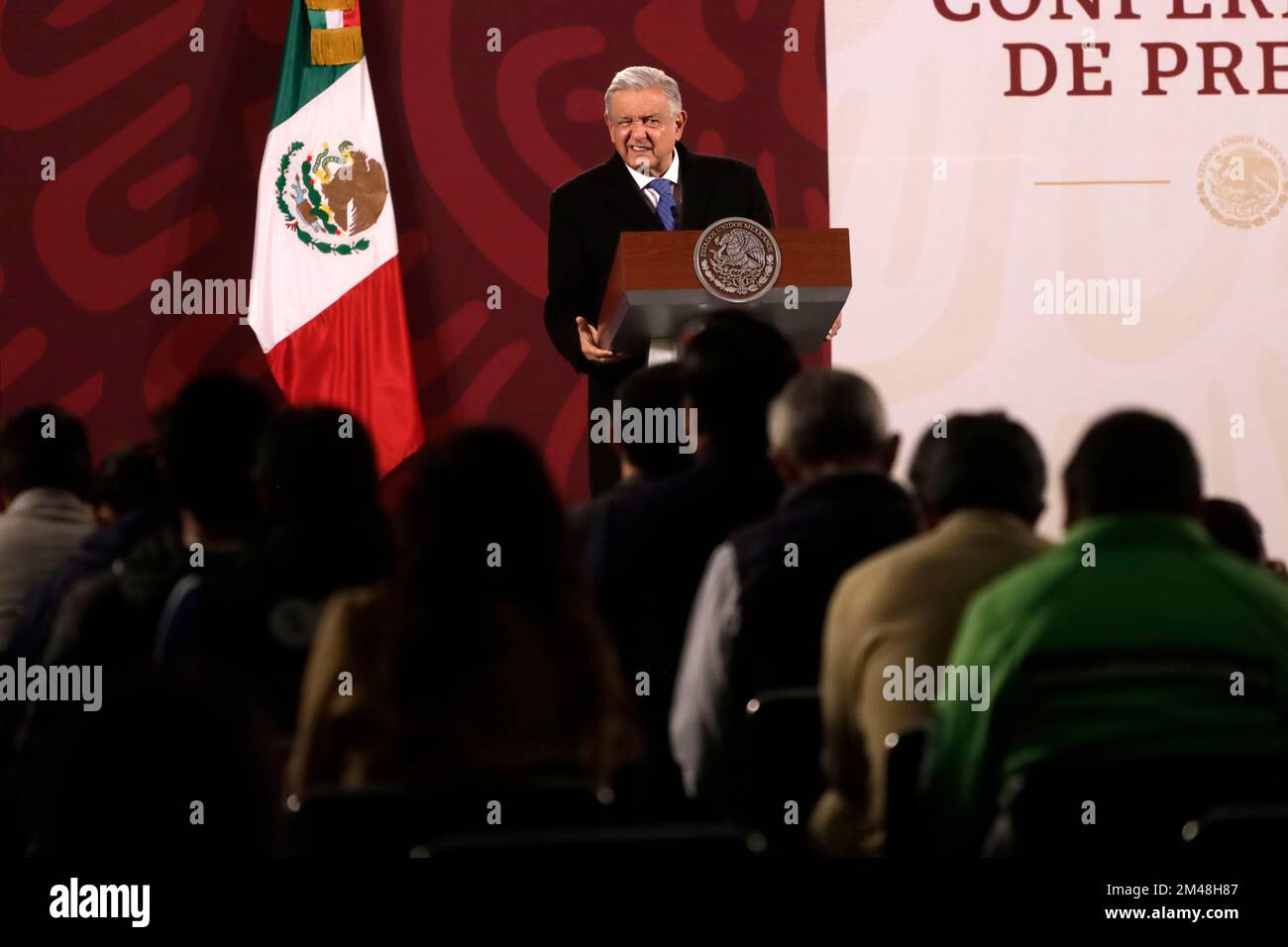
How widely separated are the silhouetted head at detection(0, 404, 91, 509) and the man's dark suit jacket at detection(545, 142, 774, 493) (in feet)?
5.44

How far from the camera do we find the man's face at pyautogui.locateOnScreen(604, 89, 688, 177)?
4.53 meters

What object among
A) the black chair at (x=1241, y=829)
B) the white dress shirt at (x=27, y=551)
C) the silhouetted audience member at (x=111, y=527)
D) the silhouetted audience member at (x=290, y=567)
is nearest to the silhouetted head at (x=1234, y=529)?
the black chair at (x=1241, y=829)

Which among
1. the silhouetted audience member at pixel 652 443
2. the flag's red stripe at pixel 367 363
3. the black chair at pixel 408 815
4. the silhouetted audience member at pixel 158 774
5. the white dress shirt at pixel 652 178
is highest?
the white dress shirt at pixel 652 178

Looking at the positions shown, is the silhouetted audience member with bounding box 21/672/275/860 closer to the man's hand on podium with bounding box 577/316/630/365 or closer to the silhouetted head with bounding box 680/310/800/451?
the silhouetted head with bounding box 680/310/800/451

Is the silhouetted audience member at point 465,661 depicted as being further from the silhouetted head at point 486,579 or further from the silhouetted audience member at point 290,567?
the silhouetted audience member at point 290,567

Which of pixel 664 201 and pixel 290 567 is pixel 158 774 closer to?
pixel 290 567

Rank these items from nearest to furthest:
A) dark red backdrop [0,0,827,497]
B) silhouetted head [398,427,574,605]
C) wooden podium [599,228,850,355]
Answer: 1. silhouetted head [398,427,574,605]
2. wooden podium [599,228,850,355]
3. dark red backdrop [0,0,827,497]

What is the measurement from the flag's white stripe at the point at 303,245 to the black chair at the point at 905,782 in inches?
167

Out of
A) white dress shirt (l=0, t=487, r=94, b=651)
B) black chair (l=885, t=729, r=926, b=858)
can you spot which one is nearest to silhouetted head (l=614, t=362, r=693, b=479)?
black chair (l=885, t=729, r=926, b=858)

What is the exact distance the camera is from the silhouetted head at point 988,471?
7.47ft

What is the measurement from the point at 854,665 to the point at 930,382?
157 inches

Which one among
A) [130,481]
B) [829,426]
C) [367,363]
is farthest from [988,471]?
[367,363]

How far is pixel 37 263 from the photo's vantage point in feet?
19.6
